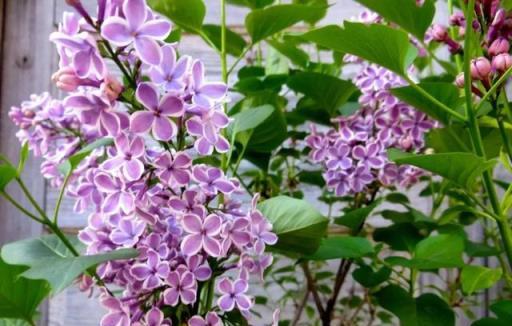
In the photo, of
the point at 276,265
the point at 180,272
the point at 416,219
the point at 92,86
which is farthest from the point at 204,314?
the point at 276,265

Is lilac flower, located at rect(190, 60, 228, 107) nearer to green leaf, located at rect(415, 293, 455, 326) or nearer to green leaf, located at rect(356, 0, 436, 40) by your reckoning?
green leaf, located at rect(356, 0, 436, 40)

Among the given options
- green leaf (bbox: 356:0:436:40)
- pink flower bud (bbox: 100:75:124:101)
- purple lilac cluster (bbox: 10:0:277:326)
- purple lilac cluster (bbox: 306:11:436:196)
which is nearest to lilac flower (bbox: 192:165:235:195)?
purple lilac cluster (bbox: 10:0:277:326)

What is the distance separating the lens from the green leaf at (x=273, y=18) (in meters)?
0.71

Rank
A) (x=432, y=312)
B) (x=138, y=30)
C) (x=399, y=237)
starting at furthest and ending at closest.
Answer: (x=399, y=237) < (x=432, y=312) < (x=138, y=30)

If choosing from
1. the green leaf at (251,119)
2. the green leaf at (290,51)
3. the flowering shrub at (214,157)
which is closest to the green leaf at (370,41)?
the flowering shrub at (214,157)

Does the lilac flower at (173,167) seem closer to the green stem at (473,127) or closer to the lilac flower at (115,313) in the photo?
the lilac flower at (115,313)

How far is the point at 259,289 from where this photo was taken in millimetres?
1277

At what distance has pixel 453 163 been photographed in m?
0.58

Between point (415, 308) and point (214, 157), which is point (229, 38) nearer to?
point (214, 157)

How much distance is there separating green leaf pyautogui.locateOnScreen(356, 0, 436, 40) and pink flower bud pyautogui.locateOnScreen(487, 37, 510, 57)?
0.24 feet

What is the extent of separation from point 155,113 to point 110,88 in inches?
1.5

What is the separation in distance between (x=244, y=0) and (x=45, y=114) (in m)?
0.32

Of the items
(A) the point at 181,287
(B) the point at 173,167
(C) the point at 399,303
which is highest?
(B) the point at 173,167

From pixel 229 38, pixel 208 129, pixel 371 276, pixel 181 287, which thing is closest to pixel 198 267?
pixel 181 287
